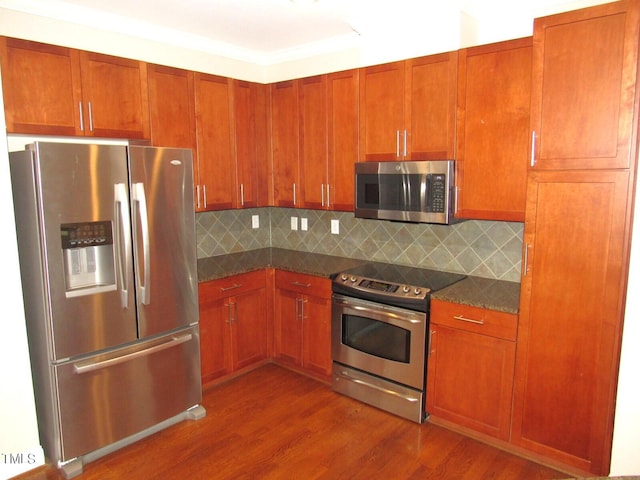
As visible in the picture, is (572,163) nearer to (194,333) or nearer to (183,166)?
(183,166)

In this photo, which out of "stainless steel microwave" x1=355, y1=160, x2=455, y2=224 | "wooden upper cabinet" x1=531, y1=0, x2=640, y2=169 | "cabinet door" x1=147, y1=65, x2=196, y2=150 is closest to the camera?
"wooden upper cabinet" x1=531, y1=0, x2=640, y2=169

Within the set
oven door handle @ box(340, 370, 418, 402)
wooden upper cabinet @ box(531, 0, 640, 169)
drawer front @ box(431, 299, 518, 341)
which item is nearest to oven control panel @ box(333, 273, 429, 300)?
drawer front @ box(431, 299, 518, 341)

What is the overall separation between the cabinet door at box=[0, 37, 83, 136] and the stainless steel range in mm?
2005

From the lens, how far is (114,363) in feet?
8.40

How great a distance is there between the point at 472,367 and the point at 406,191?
1.16 m

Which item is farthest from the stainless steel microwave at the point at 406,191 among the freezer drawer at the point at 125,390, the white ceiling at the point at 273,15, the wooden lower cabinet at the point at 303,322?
the freezer drawer at the point at 125,390

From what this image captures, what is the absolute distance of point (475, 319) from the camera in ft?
8.55

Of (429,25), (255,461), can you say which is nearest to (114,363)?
(255,461)

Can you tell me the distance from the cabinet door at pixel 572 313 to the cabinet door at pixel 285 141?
1.91m

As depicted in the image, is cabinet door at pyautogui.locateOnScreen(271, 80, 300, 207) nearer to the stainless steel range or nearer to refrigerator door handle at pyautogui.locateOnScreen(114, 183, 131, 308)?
the stainless steel range

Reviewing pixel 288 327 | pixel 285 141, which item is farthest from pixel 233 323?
pixel 285 141

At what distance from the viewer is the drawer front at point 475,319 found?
8.19 ft

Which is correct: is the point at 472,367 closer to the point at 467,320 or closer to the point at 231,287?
the point at 467,320

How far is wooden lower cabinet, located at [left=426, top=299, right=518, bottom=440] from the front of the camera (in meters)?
2.54
